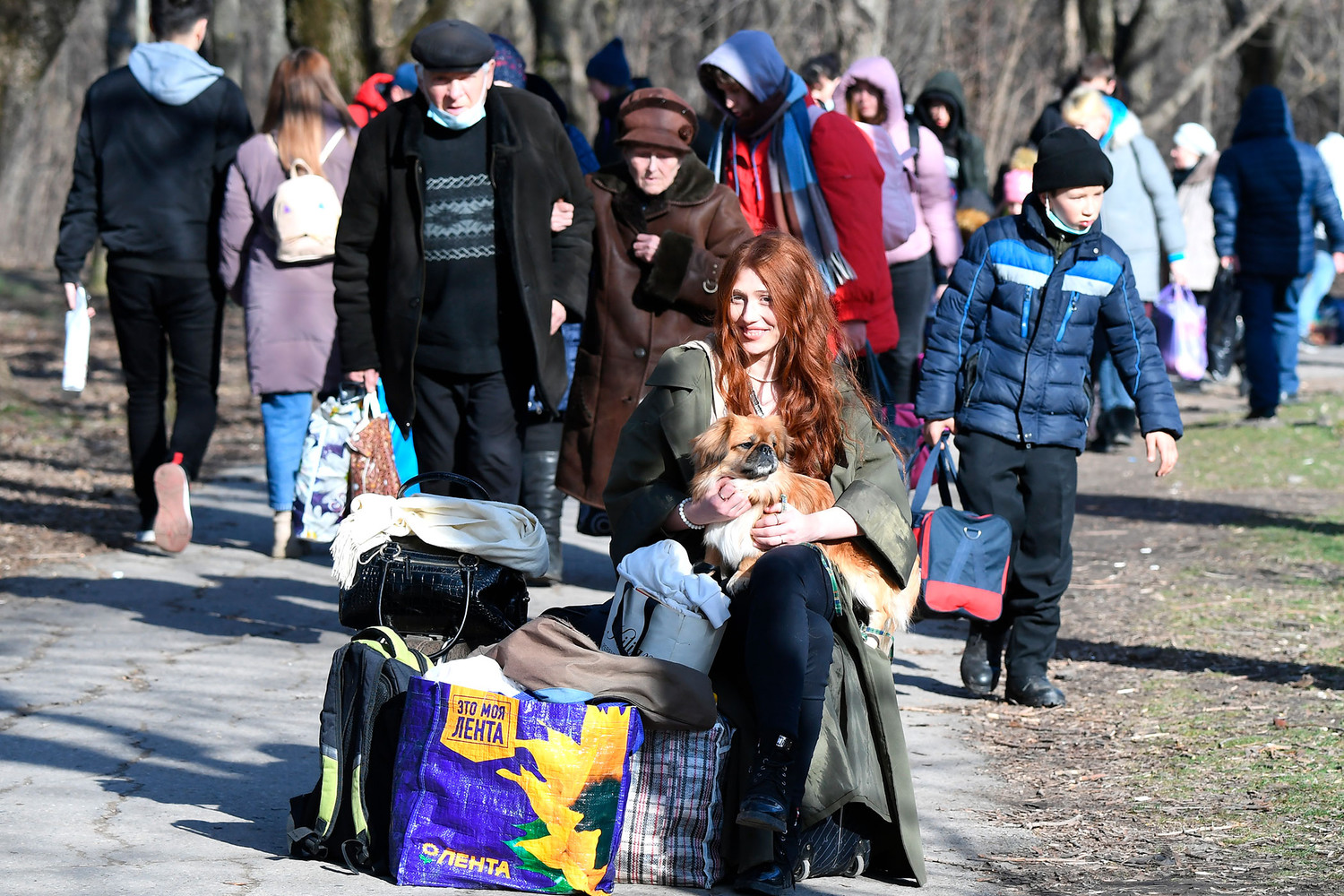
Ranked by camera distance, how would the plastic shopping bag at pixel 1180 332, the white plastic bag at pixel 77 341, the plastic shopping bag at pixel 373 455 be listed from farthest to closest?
the plastic shopping bag at pixel 1180 332, the white plastic bag at pixel 77 341, the plastic shopping bag at pixel 373 455

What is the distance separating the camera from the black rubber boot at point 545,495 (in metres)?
6.85

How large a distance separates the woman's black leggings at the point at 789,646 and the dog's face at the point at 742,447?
8.0 inches

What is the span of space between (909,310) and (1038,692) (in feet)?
10.8

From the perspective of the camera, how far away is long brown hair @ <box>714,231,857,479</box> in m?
4.14

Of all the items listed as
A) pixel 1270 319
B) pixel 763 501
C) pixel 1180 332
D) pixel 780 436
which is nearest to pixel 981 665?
pixel 780 436

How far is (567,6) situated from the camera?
17.4 m

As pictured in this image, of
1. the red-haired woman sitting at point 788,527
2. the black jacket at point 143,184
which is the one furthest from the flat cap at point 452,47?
the black jacket at point 143,184

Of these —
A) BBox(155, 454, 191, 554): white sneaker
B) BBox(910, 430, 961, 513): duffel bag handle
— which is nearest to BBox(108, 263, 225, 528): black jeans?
BBox(155, 454, 191, 554): white sneaker

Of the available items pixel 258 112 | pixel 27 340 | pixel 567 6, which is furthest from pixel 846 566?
pixel 258 112

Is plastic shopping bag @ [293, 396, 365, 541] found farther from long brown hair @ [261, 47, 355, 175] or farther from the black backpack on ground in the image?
the black backpack on ground

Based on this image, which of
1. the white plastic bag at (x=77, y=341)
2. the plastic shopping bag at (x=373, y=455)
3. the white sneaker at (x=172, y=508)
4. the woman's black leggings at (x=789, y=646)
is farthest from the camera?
the white plastic bag at (x=77, y=341)

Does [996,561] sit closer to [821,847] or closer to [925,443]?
[925,443]

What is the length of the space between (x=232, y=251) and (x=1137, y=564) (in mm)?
4465

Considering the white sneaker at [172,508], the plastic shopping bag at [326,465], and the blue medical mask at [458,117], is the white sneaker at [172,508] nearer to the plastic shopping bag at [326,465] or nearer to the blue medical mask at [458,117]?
the plastic shopping bag at [326,465]
